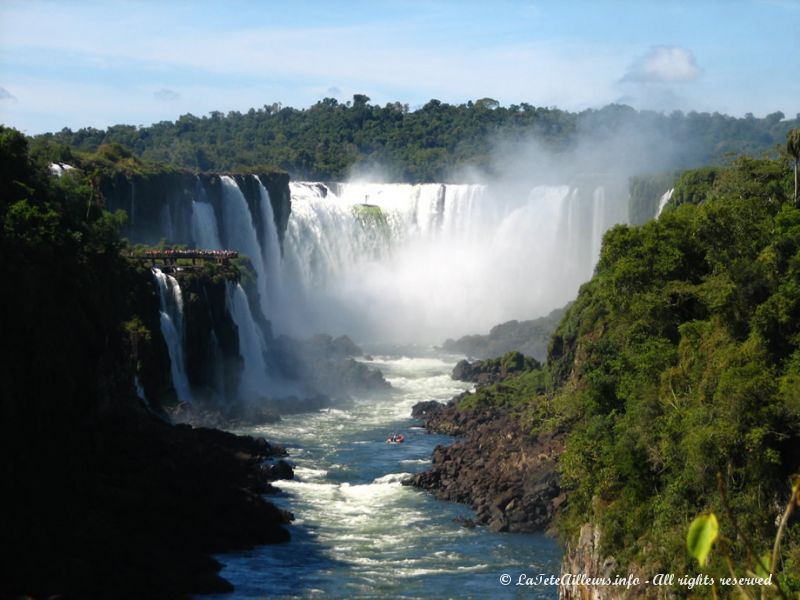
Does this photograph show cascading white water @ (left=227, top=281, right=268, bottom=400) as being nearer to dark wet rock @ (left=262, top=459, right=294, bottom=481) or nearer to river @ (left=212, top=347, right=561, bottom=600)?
river @ (left=212, top=347, right=561, bottom=600)

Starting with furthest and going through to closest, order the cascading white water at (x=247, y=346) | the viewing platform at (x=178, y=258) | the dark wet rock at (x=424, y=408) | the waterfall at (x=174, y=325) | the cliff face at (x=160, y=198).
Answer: the cliff face at (x=160, y=198), the cascading white water at (x=247, y=346), the viewing platform at (x=178, y=258), the dark wet rock at (x=424, y=408), the waterfall at (x=174, y=325)

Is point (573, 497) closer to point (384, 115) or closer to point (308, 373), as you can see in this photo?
point (308, 373)

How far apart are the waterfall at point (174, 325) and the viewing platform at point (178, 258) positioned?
2165 millimetres

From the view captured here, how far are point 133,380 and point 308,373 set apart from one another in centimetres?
1889

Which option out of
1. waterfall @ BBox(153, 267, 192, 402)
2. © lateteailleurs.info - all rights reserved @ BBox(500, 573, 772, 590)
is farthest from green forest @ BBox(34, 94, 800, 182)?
© lateteailleurs.info - all rights reserved @ BBox(500, 573, 772, 590)

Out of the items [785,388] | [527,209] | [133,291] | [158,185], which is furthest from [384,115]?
[785,388]

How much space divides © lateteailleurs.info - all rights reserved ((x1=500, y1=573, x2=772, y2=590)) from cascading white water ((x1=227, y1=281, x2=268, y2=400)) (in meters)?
26.9

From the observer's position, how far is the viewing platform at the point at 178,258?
5231 centimetres

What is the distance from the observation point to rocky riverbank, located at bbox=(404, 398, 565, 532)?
34.7 meters

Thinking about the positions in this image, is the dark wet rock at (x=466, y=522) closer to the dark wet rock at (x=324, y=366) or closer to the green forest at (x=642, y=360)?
the green forest at (x=642, y=360)

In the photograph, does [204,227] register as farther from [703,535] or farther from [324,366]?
[703,535]

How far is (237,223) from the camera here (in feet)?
231

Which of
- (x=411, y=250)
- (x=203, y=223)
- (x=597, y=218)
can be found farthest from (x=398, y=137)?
(x=203, y=223)

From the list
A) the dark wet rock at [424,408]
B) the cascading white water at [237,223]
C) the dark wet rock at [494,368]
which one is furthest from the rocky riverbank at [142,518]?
the cascading white water at [237,223]
